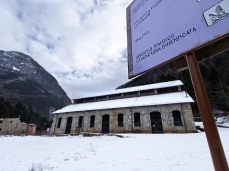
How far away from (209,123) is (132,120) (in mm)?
18079

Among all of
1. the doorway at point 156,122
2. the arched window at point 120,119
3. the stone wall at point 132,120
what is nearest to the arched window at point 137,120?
the stone wall at point 132,120

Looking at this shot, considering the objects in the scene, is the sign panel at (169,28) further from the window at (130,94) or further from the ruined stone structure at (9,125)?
the ruined stone structure at (9,125)

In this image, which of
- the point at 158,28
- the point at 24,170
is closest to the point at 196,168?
the point at 158,28

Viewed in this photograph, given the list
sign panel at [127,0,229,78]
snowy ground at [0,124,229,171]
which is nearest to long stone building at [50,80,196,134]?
snowy ground at [0,124,229,171]

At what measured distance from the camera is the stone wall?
1595 centimetres

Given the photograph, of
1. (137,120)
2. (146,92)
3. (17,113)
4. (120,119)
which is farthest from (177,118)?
(17,113)

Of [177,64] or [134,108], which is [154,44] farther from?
[134,108]

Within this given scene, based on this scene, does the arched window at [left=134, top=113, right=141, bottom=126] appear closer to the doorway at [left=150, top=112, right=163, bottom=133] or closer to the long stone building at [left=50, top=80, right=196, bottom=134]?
the long stone building at [left=50, top=80, right=196, bottom=134]

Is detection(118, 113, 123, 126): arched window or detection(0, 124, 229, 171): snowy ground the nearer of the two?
detection(0, 124, 229, 171): snowy ground

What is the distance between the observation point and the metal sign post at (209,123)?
127 centimetres

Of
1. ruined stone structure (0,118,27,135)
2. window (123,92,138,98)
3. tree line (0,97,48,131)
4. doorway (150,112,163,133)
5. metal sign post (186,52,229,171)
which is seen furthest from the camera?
tree line (0,97,48,131)

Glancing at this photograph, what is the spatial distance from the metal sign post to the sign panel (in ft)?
0.85

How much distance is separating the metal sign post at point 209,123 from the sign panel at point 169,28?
0.26 metres

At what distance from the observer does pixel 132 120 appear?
18.8 metres
